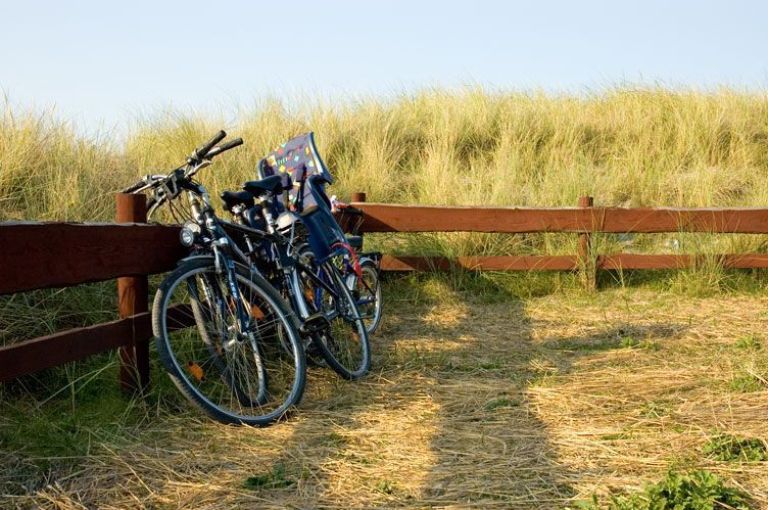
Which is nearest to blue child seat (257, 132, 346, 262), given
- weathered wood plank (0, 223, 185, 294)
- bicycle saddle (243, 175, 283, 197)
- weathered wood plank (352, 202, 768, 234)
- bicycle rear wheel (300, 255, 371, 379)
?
bicycle rear wheel (300, 255, 371, 379)

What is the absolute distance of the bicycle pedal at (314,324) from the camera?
4598 millimetres

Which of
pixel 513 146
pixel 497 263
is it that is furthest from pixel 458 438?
pixel 513 146

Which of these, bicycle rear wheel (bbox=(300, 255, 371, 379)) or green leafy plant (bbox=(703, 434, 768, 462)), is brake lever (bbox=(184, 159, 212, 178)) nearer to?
bicycle rear wheel (bbox=(300, 255, 371, 379))

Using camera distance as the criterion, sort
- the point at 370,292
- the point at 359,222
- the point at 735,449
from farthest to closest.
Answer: the point at 359,222 < the point at 370,292 < the point at 735,449

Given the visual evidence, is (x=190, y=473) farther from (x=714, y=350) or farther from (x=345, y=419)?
(x=714, y=350)

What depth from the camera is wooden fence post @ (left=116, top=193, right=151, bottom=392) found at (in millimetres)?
4266

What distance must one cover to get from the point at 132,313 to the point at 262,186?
3.47ft

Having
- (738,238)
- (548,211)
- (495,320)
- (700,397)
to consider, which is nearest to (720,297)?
(738,238)

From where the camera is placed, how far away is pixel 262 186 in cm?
482

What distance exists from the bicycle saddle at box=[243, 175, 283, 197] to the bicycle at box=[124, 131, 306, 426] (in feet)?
1.51

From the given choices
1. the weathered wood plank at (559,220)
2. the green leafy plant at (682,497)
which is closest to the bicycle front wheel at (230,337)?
the green leafy plant at (682,497)

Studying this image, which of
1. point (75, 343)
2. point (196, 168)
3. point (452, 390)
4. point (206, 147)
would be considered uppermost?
Result: point (206, 147)

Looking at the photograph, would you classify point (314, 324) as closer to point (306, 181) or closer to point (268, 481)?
point (306, 181)

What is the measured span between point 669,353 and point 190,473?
134 inches
